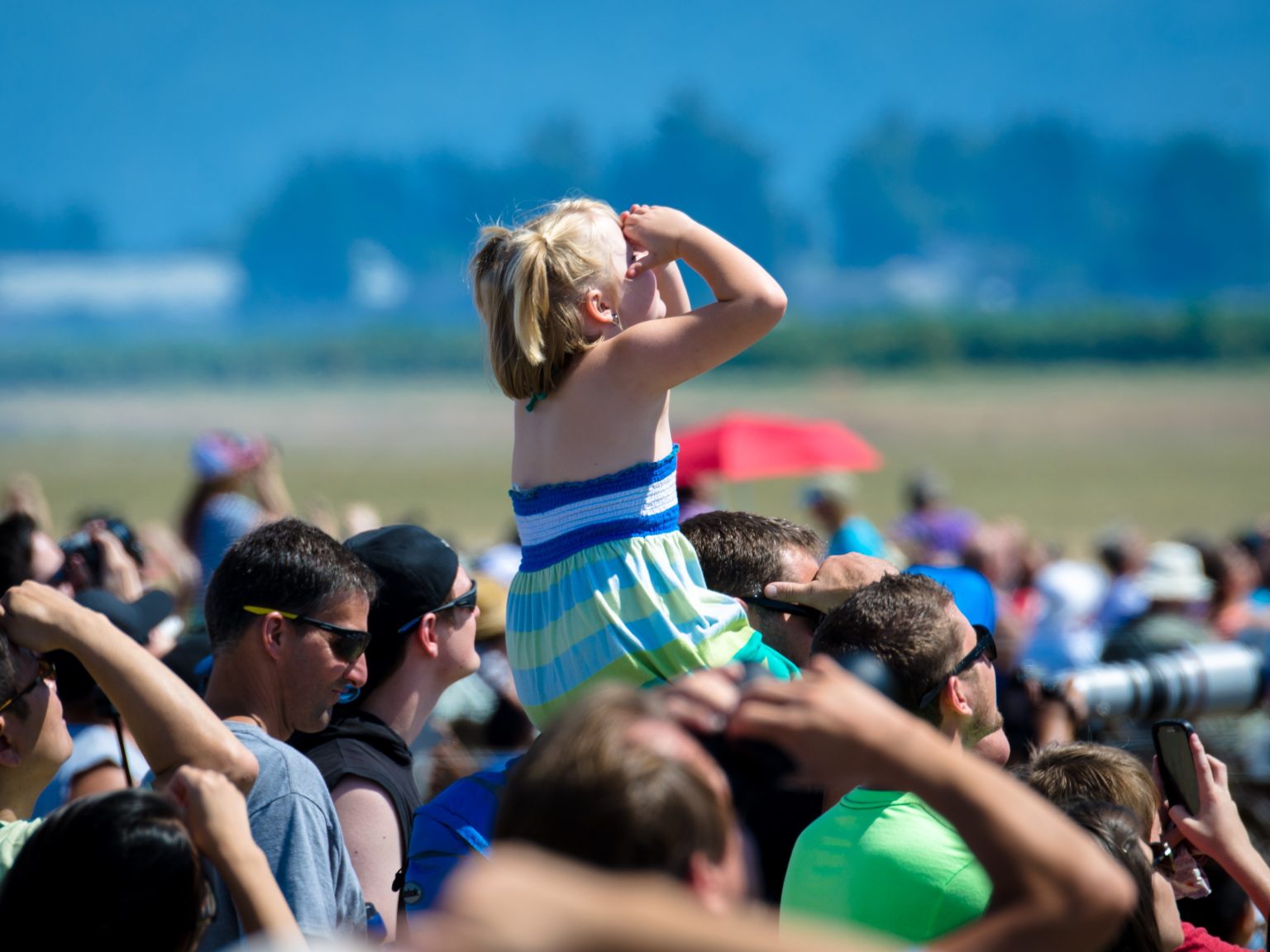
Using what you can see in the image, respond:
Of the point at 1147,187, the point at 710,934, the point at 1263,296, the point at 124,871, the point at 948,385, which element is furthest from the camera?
the point at 1147,187

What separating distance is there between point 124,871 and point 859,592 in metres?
1.66

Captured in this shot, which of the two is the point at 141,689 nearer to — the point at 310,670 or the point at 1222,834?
the point at 310,670

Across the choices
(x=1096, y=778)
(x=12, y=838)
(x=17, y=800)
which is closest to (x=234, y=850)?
(x=12, y=838)

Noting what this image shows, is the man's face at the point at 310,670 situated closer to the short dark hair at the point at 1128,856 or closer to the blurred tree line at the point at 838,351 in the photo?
the short dark hair at the point at 1128,856

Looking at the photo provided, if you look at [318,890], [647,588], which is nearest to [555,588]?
[647,588]

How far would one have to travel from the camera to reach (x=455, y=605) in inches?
150

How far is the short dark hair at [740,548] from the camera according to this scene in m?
3.86

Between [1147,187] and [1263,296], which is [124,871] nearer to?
[1263,296]

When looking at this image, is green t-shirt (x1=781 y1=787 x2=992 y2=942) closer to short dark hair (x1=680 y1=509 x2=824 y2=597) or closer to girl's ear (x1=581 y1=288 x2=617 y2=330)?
short dark hair (x1=680 y1=509 x2=824 y2=597)

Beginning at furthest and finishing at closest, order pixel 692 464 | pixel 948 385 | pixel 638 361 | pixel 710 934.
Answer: pixel 948 385 → pixel 692 464 → pixel 638 361 → pixel 710 934

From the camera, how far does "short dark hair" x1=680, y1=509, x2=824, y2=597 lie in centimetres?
386

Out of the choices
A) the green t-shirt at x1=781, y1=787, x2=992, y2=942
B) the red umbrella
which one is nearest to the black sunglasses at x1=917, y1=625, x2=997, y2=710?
the green t-shirt at x1=781, y1=787, x2=992, y2=942

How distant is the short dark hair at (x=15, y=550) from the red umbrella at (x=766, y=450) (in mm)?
5872

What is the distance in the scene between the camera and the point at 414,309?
604 feet
